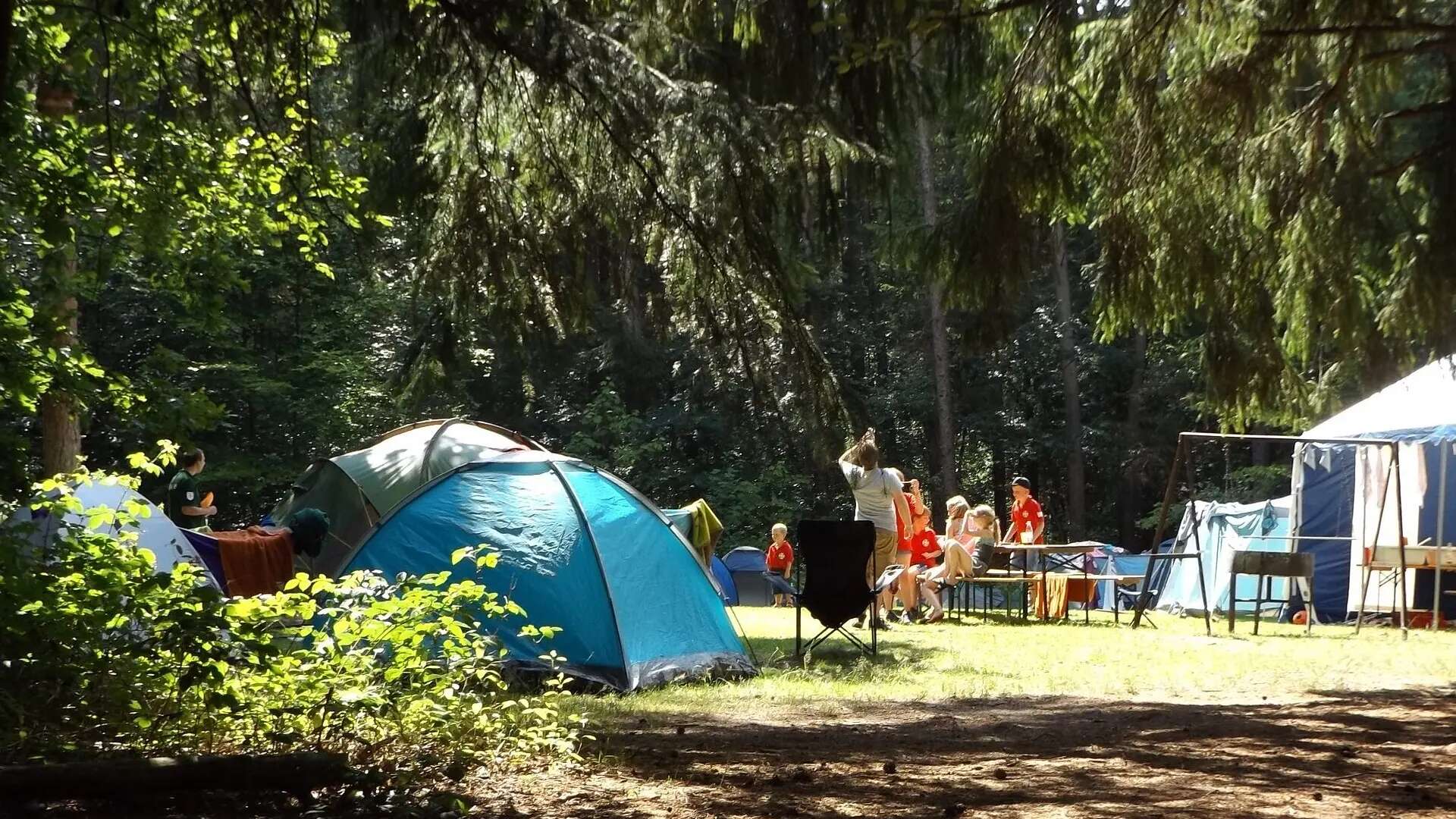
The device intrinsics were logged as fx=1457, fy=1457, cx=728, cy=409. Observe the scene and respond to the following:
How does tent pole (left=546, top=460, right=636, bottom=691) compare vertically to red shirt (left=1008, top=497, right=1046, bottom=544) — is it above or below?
below

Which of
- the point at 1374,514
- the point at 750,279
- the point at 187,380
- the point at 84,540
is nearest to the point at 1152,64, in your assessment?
the point at 750,279

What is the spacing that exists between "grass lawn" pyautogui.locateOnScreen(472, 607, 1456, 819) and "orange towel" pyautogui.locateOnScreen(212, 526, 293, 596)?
2821 millimetres

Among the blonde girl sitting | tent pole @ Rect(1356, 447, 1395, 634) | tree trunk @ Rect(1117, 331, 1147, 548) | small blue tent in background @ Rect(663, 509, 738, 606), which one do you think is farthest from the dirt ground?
tree trunk @ Rect(1117, 331, 1147, 548)

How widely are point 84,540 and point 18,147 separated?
1686 mm

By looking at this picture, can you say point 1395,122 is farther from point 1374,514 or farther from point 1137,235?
point 1374,514

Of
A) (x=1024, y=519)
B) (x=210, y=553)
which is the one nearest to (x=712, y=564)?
(x=1024, y=519)

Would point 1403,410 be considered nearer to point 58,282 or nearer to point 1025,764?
point 1025,764

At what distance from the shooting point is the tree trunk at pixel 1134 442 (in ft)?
92.1

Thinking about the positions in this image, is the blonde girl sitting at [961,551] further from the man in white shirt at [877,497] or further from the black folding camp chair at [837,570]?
the black folding camp chair at [837,570]

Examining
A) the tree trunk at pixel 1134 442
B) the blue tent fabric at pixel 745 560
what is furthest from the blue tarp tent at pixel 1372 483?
the tree trunk at pixel 1134 442

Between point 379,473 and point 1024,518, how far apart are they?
6318 mm

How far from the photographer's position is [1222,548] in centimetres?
1595

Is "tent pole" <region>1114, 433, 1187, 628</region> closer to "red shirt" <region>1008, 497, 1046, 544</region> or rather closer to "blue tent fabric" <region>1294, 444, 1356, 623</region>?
"red shirt" <region>1008, 497, 1046, 544</region>

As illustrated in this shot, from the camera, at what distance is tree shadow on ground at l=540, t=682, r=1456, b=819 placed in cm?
427
